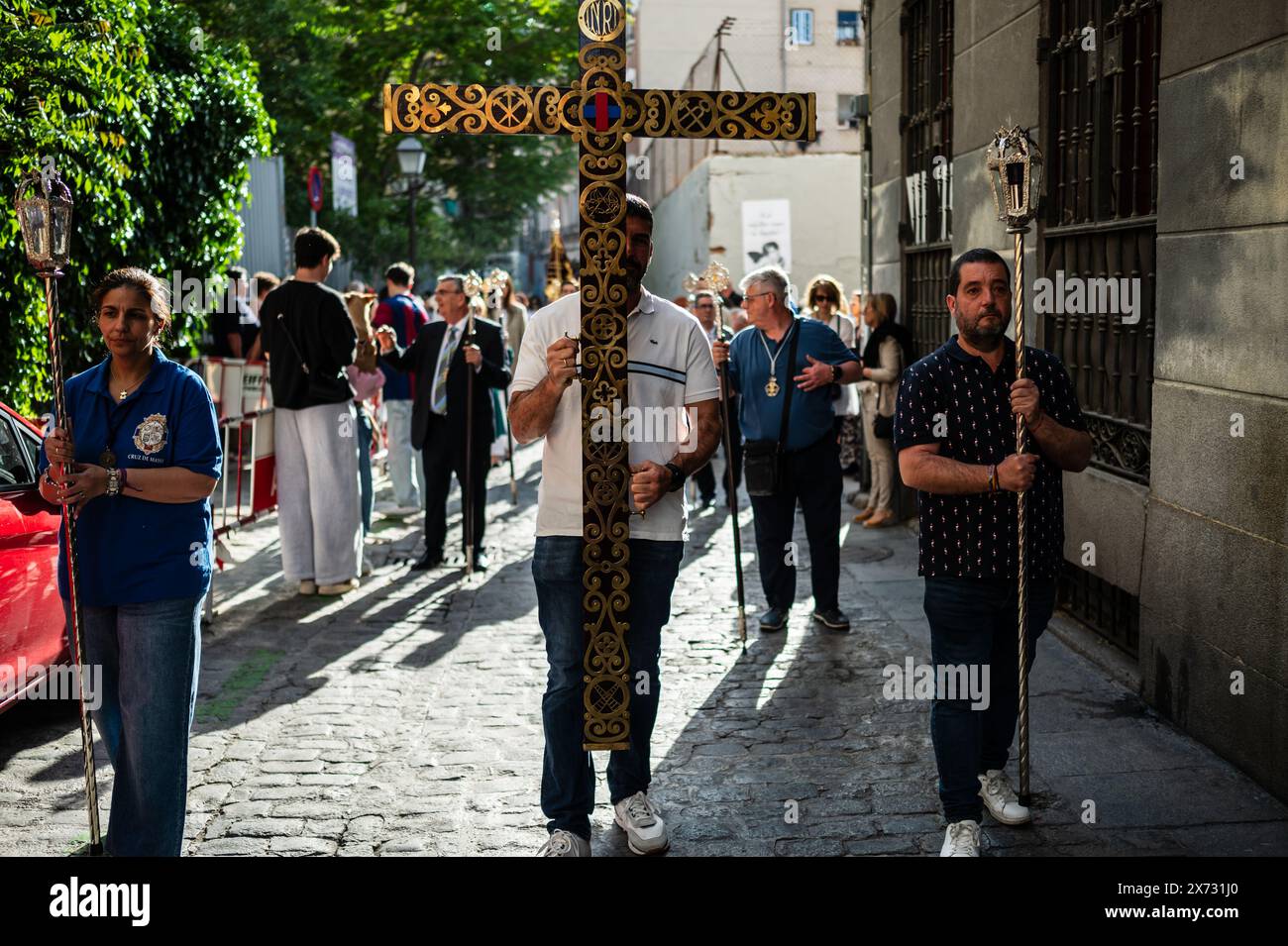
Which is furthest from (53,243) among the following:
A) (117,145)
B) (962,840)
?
(117,145)

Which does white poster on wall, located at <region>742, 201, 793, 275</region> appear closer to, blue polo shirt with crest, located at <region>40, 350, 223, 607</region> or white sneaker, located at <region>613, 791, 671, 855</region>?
white sneaker, located at <region>613, 791, 671, 855</region>

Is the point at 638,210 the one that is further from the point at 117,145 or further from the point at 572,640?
the point at 117,145

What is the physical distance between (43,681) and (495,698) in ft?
6.68

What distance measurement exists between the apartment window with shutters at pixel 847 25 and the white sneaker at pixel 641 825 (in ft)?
118

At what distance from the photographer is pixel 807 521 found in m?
8.78

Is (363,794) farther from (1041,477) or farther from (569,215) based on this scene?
(569,215)

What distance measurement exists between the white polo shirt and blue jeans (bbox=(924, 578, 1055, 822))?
3.08 feet

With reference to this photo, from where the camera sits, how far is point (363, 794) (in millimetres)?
5844

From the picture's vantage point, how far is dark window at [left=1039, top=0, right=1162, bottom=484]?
24.0 feet

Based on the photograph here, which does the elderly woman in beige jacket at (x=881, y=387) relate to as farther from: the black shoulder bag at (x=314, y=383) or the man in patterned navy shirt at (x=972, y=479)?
the man in patterned navy shirt at (x=972, y=479)

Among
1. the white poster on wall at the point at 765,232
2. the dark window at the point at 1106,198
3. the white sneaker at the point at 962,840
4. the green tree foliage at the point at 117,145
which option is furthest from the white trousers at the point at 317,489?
the white poster on wall at the point at 765,232

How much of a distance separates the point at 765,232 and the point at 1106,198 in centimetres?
1980

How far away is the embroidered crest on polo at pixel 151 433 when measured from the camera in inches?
182

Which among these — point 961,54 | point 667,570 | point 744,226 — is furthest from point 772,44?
point 667,570
